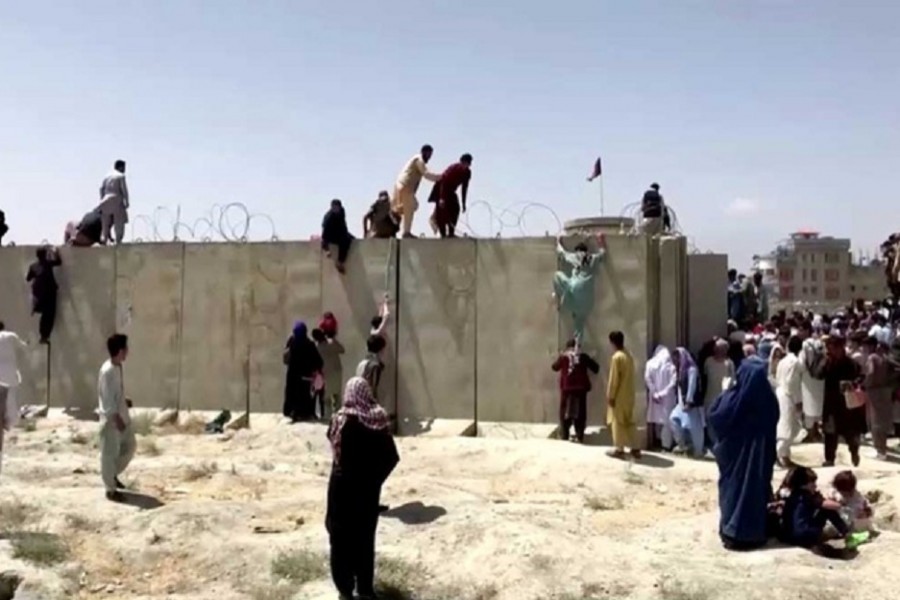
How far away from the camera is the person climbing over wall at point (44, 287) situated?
14.5 m

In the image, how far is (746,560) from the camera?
706 centimetres

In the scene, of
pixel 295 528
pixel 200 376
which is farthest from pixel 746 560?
pixel 200 376

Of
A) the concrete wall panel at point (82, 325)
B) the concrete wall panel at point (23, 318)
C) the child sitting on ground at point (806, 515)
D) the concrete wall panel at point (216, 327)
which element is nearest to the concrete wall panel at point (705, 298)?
the child sitting on ground at point (806, 515)

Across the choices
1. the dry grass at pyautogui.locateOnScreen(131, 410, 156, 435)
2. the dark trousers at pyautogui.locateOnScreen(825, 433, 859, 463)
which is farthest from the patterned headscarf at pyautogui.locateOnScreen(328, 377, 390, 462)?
the dry grass at pyautogui.locateOnScreen(131, 410, 156, 435)

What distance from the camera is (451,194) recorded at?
42.1 feet

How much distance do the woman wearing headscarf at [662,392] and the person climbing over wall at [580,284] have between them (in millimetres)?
950

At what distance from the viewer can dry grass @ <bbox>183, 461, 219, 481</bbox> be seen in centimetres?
1002

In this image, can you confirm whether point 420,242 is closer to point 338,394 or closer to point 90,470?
point 338,394

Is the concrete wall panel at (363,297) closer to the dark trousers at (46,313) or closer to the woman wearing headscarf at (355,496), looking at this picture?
the dark trousers at (46,313)

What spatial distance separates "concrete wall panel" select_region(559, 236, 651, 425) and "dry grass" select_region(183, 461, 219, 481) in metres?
4.27

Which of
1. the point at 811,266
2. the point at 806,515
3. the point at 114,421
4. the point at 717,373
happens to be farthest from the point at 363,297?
the point at 811,266

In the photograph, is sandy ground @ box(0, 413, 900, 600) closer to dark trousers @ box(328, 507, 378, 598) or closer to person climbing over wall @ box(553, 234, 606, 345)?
dark trousers @ box(328, 507, 378, 598)

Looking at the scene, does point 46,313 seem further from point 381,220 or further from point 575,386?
point 575,386

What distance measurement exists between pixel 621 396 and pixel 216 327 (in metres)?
5.85
